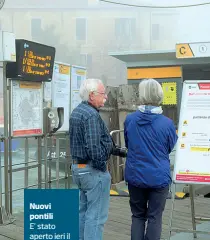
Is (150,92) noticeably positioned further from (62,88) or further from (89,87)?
(62,88)

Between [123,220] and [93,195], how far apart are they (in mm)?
2060

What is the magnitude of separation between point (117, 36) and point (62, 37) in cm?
849

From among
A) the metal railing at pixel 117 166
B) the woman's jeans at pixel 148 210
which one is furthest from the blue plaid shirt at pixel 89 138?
the metal railing at pixel 117 166

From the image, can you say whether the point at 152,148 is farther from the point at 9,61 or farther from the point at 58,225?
the point at 9,61

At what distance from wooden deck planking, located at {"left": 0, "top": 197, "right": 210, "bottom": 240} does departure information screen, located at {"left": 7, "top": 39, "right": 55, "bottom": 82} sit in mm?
1809

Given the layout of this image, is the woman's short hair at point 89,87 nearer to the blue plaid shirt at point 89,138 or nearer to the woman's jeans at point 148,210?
the blue plaid shirt at point 89,138

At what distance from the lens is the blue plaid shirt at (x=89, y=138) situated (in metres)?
3.44

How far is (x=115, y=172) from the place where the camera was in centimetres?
755

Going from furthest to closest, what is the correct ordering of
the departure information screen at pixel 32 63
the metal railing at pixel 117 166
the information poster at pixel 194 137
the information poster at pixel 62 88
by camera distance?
the metal railing at pixel 117 166, the information poster at pixel 62 88, the departure information screen at pixel 32 63, the information poster at pixel 194 137

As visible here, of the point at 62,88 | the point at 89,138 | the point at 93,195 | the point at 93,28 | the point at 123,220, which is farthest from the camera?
the point at 93,28

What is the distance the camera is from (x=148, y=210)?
12.0 ft
